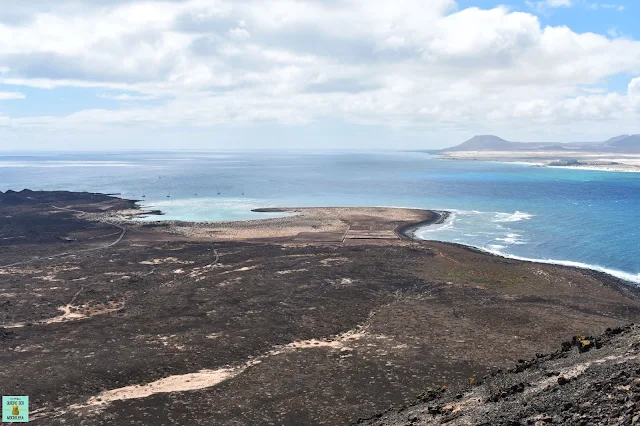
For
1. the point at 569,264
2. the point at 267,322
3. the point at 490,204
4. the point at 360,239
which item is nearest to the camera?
the point at 267,322

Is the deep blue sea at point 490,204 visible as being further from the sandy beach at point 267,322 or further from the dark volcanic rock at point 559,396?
the dark volcanic rock at point 559,396

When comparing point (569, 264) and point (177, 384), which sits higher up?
point (569, 264)

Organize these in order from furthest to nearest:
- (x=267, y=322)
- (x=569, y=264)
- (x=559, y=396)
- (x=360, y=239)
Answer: (x=360, y=239), (x=569, y=264), (x=267, y=322), (x=559, y=396)

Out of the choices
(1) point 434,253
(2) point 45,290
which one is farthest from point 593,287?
(2) point 45,290

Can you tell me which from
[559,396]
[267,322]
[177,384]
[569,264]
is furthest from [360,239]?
[559,396]

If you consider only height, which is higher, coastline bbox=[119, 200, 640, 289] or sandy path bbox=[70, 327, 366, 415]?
coastline bbox=[119, 200, 640, 289]

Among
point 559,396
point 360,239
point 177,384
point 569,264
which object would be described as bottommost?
point 177,384

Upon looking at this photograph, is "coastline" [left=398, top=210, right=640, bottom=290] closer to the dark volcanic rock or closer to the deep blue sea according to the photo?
the deep blue sea

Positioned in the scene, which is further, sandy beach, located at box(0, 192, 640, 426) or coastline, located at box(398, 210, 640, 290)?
coastline, located at box(398, 210, 640, 290)

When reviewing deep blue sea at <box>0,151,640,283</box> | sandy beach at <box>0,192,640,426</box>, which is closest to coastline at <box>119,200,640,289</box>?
deep blue sea at <box>0,151,640,283</box>

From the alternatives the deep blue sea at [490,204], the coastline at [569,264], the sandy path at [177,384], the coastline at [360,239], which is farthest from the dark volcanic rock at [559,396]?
the deep blue sea at [490,204]

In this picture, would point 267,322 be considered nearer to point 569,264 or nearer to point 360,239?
point 360,239
